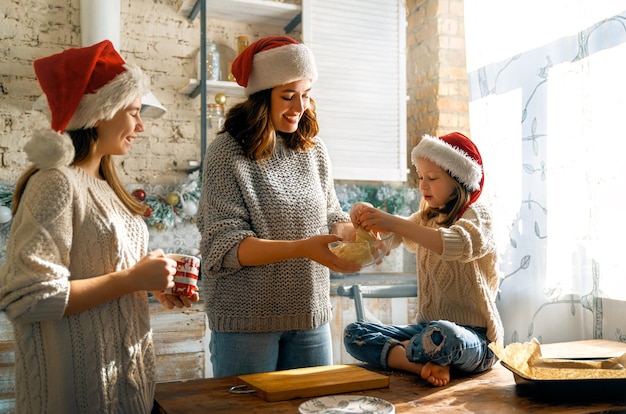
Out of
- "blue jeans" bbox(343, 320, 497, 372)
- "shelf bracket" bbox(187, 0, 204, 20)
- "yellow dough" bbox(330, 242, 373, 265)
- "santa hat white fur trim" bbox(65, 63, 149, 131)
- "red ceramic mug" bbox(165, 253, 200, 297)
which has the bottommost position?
"blue jeans" bbox(343, 320, 497, 372)

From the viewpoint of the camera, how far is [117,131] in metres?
1.30

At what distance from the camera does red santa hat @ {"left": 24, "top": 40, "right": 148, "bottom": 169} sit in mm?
1224

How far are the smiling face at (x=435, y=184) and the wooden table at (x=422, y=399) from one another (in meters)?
0.56

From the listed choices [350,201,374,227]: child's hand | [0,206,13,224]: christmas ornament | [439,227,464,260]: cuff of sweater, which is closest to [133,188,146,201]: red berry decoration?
[0,206,13,224]: christmas ornament

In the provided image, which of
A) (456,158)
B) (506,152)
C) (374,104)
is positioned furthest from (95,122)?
(374,104)

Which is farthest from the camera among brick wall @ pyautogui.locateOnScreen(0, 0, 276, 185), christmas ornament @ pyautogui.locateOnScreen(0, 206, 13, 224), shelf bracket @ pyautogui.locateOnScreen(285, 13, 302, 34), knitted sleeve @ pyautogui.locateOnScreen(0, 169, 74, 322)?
shelf bracket @ pyautogui.locateOnScreen(285, 13, 302, 34)

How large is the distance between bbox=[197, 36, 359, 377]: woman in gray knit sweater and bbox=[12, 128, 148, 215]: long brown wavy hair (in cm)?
30

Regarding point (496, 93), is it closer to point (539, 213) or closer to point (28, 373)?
point (539, 213)

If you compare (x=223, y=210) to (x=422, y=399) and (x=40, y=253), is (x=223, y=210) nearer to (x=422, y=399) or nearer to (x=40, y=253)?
(x=40, y=253)

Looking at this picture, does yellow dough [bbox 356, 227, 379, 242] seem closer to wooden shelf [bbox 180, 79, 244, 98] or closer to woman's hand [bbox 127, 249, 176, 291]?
woman's hand [bbox 127, 249, 176, 291]

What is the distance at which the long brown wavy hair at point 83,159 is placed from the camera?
3.94ft

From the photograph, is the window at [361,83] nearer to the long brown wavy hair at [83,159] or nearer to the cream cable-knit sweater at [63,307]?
the long brown wavy hair at [83,159]

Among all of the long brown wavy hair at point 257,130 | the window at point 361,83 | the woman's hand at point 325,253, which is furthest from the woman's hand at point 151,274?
the window at point 361,83

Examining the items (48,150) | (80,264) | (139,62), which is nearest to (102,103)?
(48,150)
